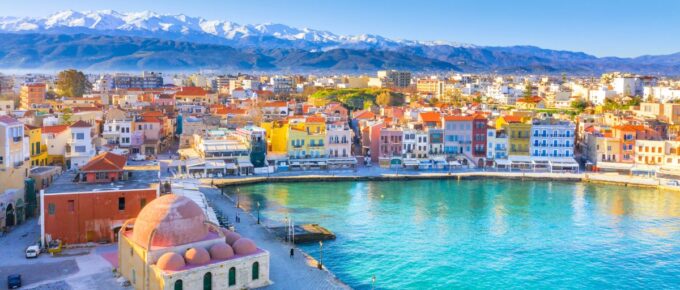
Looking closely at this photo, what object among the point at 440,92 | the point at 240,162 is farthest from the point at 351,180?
the point at 440,92

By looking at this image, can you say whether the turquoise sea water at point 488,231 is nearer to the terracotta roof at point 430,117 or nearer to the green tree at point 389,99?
the terracotta roof at point 430,117

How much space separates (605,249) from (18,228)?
22390 millimetres

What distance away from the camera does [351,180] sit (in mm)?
42094

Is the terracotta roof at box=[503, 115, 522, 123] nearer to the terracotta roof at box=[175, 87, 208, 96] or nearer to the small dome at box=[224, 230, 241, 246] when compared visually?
the small dome at box=[224, 230, 241, 246]

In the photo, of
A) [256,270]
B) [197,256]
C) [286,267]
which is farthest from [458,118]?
[197,256]

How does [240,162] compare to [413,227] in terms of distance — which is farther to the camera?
[240,162]

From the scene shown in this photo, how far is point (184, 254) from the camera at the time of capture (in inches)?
717

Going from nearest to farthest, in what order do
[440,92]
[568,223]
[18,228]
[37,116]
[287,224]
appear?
[18,228], [287,224], [568,223], [37,116], [440,92]

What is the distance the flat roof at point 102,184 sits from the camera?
23575 mm

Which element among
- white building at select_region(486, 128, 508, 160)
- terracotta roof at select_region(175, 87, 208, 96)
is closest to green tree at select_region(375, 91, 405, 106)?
terracotta roof at select_region(175, 87, 208, 96)

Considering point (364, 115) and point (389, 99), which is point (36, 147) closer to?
point (364, 115)

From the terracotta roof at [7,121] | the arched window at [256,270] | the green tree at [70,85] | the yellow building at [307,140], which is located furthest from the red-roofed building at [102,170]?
the green tree at [70,85]

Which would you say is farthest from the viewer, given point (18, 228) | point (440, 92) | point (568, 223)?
point (440, 92)

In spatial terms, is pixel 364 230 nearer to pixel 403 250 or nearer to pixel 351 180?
pixel 403 250
